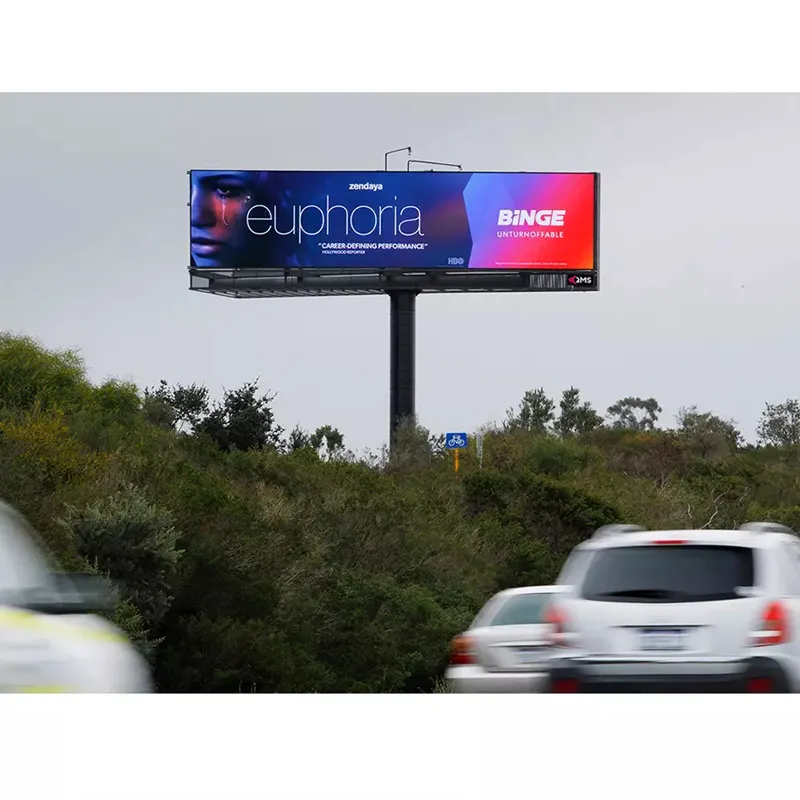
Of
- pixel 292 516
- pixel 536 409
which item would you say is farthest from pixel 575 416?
pixel 292 516

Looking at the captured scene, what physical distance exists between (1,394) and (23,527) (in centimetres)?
5052

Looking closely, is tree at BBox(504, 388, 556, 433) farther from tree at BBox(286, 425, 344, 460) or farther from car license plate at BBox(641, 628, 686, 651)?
car license plate at BBox(641, 628, 686, 651)

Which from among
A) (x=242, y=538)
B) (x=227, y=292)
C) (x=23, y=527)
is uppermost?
(x=227, y=292)

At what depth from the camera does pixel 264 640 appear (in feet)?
113

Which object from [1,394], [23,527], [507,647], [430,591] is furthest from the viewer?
[1,394]

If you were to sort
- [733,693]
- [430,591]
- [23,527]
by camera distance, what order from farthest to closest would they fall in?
1. [430,591]
2. [733,693]
3. [23,527]

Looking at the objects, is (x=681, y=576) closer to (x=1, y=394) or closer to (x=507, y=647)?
(x=507, y=647)

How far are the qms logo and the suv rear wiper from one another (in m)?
50.1

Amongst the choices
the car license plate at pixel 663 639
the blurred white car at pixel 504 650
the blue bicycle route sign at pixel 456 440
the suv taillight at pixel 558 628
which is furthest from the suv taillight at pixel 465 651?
the blue bicycle route sign at pixel 456 440

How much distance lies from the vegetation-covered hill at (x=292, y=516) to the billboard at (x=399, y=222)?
26.9ft

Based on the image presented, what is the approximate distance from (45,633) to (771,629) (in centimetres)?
490

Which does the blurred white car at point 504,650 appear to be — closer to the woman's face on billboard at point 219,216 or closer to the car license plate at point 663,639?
the car license plate at point 663,639

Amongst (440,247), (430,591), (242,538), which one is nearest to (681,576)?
(242,538)

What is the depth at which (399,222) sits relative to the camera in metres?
59.3
